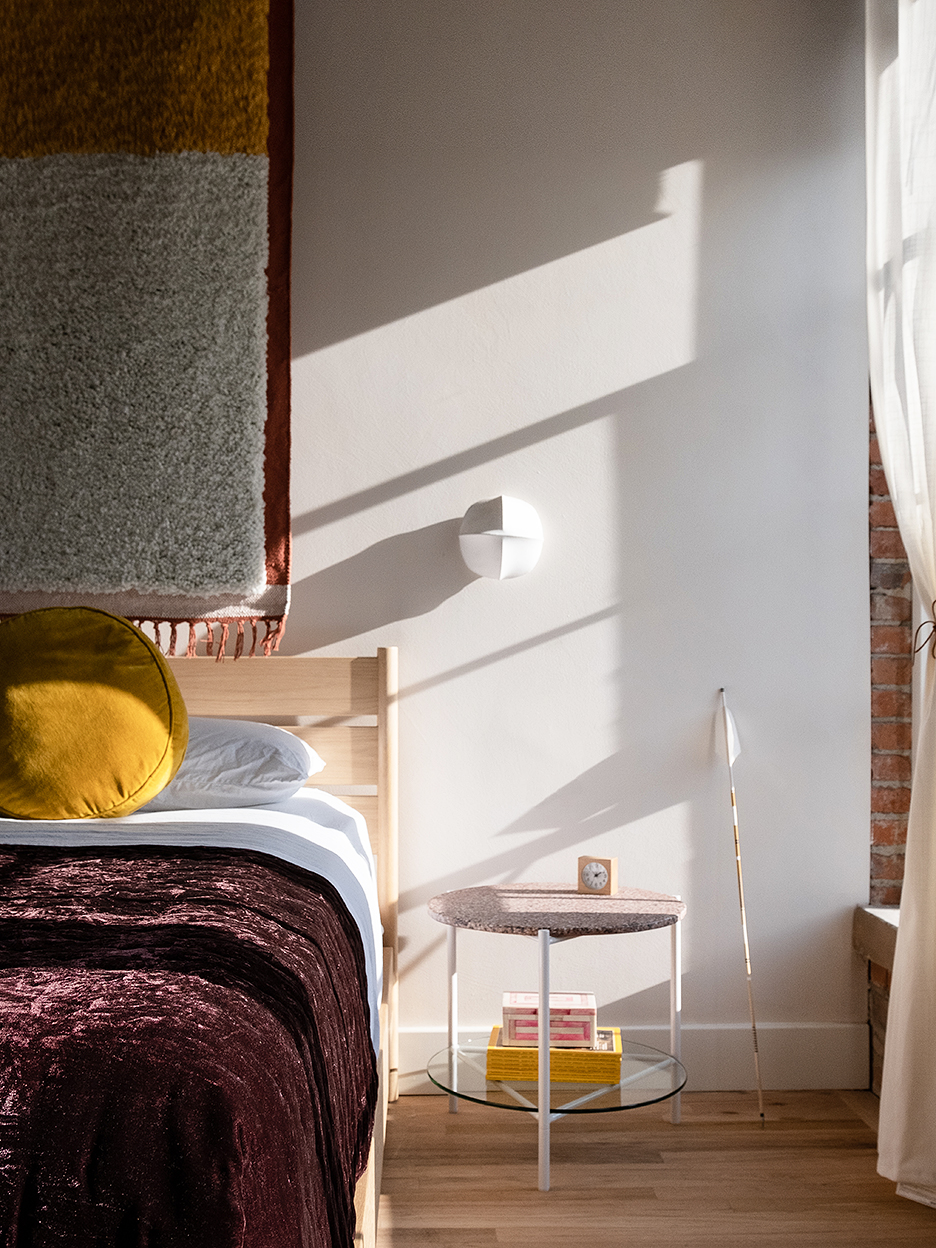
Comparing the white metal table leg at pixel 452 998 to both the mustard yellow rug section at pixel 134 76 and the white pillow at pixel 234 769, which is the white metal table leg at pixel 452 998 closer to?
the white pillow at pixel 234 769

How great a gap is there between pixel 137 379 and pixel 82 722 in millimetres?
917

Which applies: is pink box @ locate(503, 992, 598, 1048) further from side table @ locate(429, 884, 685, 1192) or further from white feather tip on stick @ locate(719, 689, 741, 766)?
white feather tip on stick @ locate(719, 689, 741, 766)

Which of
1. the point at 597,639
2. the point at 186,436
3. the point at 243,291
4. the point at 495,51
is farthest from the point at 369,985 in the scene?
the point at 495,51

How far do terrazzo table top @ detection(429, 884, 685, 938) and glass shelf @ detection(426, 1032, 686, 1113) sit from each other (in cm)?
28

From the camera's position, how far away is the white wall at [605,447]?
247 cm

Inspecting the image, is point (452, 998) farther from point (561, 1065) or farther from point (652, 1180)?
point (652, 1180)

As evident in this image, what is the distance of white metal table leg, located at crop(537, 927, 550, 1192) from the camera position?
75.9 inches

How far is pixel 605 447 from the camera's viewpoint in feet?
8.20

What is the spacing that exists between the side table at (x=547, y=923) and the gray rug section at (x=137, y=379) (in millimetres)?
867

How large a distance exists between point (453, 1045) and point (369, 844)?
0.45 metres

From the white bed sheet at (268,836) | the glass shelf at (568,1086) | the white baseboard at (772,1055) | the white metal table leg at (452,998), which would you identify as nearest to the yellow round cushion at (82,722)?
the white bed sheet at (268,836)

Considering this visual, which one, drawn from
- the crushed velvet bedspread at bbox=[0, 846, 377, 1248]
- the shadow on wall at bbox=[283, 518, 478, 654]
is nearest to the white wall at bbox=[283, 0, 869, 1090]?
the shadow on wall at bbox=[283, 518, 478, 654]

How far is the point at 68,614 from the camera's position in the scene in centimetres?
200

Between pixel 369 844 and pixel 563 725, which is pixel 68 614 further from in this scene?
pixel 563 725
